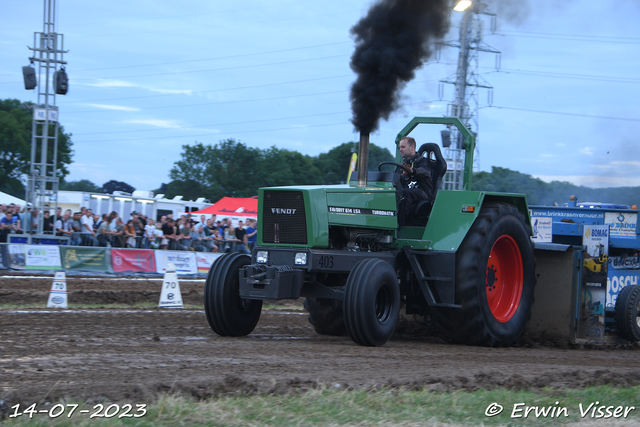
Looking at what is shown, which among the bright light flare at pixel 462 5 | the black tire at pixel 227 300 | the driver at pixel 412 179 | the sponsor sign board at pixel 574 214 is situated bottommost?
the black tire at pixel 227 300

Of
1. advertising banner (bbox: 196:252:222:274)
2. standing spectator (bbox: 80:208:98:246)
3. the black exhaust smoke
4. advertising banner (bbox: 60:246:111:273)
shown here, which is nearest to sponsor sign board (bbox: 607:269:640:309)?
the black exhaust smoke

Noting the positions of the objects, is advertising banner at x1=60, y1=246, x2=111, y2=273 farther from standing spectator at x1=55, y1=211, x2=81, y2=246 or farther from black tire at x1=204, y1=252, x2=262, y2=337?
black tire at x1=204, y1=252, x2=262, y2=337

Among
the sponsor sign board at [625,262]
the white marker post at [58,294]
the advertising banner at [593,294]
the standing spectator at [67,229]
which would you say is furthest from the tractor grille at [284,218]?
the standing spectator at [67,229]

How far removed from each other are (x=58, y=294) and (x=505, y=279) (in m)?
7.11

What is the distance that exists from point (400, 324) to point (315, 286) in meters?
2.13

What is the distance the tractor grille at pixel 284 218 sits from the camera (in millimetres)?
7246

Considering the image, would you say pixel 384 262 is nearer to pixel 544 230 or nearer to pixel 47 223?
pixel 544 230

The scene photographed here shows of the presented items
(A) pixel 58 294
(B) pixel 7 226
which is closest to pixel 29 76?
(B) pixel 7 226

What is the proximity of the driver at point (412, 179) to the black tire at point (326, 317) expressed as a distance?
1343 mm

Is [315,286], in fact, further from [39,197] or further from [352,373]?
[39,197]

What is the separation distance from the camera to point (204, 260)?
18.6 meters

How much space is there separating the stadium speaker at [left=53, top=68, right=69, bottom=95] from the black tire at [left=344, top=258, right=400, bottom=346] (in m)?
15.7

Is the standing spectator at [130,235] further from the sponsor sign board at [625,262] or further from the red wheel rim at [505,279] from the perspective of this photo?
the sponsor sign board at [625,262]

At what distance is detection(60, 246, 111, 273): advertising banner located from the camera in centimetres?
1684
